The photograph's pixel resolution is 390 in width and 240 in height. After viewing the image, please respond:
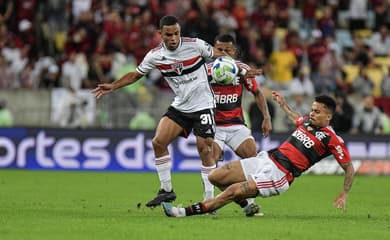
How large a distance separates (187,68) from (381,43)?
1688 centimetres

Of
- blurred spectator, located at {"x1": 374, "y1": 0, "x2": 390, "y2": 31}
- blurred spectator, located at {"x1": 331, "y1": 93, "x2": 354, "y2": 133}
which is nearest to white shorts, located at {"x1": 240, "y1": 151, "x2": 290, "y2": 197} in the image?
blurred spectator, located at {"x1": 331, "y1": 93, "x2": 354, "y2": 133}

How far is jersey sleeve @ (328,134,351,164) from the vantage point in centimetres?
1200

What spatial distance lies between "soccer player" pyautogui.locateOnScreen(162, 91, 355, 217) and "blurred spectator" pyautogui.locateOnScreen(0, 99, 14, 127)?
12.3 metres

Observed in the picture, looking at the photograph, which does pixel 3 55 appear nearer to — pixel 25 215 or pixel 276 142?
pixel 276 142

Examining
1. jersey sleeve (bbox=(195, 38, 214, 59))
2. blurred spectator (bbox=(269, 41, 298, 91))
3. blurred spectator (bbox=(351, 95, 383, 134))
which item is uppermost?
jersey sleeve (bbox=(195, 38, 214, 59))

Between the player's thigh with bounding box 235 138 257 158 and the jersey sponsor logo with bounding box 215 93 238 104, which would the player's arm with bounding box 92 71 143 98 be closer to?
the jersey sponsor logo with bounding box 215 93 238 104

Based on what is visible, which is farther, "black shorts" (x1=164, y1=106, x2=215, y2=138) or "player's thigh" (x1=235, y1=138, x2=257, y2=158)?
"player's thigh" (x1=235, y1=138, x2=257, y2=158)

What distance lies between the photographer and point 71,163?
23109mm

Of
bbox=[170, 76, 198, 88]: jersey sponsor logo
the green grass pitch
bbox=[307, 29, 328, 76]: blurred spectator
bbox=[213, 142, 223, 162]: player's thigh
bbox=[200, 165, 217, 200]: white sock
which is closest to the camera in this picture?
the green grass pitch

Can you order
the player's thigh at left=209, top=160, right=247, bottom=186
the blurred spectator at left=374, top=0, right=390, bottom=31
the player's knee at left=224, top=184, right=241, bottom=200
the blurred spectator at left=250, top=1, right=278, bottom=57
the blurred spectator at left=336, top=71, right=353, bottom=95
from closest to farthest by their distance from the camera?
the player's knee at left=224, top=184, right=241, bottom=200 < the player's thigh at left=209, top=160, right=247, bottom=186 < the blurred spectator at left=336, top=71, right=353, bottom=95 < the blurred spectator at left=250, top=1, right=278, bottom=57 < the blurred spectator at left=374, top=0, right=390, bottom=31

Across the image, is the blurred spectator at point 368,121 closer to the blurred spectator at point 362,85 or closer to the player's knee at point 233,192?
the blurred spectator at point 362,85

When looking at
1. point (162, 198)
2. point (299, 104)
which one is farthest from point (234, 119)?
point (299, 104)

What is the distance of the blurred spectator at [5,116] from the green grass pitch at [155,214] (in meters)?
3.55

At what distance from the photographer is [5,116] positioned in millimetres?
23797
